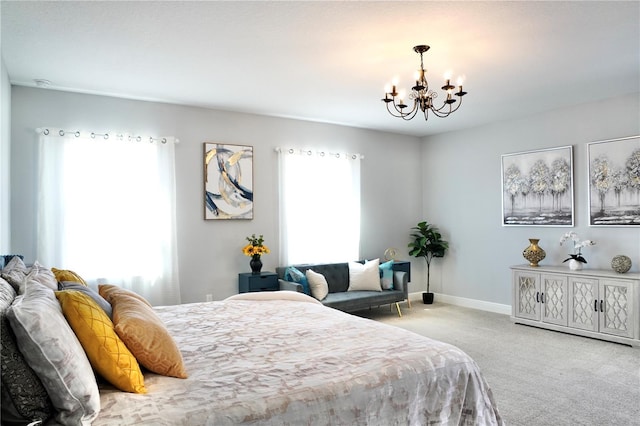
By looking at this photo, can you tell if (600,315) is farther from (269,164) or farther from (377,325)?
(269,164)

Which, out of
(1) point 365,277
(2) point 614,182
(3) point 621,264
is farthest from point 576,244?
(1) point 365,277

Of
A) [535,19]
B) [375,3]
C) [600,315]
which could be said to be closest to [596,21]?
[535,19]

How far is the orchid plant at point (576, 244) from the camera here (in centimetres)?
512

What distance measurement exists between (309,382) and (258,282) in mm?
3569

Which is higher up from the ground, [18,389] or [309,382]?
[18,389]

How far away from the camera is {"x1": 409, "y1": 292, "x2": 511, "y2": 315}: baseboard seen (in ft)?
20.2

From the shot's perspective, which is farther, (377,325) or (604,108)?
(604,108)

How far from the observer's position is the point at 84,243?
457 centimetres

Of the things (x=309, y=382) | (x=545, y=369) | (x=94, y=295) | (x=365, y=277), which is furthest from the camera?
(x=365, y=277)

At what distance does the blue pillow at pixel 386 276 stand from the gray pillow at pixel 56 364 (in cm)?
482

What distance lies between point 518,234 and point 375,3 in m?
4.39

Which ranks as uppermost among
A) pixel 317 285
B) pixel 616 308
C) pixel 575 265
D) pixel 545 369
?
pixel 575 265

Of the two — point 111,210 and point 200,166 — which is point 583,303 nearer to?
point 200,166

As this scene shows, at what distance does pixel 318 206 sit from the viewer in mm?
6168
